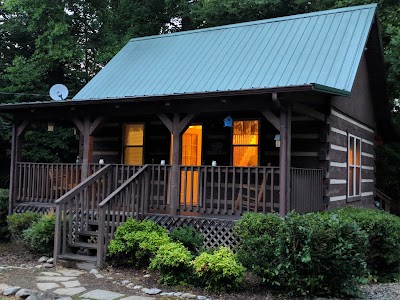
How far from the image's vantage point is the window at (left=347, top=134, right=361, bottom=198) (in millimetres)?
13227

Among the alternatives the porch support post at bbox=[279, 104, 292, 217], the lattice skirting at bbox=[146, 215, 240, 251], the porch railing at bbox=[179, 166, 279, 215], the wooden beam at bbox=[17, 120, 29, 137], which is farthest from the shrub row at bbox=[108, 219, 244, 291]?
the wooden beam at bbox=[17, 120, 29, 137]

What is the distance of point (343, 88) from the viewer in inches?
392

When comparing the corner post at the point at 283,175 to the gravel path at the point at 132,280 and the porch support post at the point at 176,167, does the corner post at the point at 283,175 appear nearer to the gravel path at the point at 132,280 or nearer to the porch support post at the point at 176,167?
the gravel path at the point at 132,280

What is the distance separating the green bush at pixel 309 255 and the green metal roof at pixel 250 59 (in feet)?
12.1

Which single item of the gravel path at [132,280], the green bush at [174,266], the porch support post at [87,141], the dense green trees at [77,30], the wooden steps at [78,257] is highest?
the dense green trees at [77,30]

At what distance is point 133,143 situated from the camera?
13.4m

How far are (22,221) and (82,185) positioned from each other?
7.06 ft

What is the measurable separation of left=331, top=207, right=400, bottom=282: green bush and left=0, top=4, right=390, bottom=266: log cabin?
4.47 ft

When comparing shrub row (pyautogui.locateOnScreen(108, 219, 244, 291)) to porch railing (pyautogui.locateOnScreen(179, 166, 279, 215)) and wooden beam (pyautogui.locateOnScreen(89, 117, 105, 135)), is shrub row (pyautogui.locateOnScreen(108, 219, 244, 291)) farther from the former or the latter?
wooden beam (pyautogui.locateOnScreen(89, 117, 105, 135))

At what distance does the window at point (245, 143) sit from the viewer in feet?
37.9

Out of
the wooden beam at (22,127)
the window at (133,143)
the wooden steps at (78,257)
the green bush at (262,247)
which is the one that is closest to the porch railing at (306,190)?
the green bush at (262,247)

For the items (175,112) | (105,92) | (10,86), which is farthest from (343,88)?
(10,86)

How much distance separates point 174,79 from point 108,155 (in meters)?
3.16

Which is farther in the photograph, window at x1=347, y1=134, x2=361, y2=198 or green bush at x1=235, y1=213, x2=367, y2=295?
window at x1=347, y1=134, x2=361, y2=198
